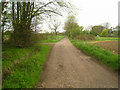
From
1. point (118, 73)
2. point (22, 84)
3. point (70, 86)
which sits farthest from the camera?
point (118, 73)

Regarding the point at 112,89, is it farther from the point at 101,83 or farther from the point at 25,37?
the point at 25,37

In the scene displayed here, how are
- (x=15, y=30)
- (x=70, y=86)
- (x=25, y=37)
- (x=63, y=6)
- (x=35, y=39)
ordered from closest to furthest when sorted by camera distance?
(x=70, y=86), (x=15, y=30), (x=25, y=37), (x=35, y=39), (x=63, y=6)

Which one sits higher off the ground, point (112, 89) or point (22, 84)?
point (22, 84)

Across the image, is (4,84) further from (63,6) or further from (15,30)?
(63,6)

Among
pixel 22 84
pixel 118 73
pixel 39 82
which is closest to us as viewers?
pixel 22 84

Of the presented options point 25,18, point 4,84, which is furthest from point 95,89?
point 25,18

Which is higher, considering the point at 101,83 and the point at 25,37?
the point at 25,37

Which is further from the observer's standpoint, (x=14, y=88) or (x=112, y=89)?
(x=112, y=89)

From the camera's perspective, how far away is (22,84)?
2.62 meters

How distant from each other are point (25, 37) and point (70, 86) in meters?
6.33

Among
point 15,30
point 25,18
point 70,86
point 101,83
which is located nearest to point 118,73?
point 101,83

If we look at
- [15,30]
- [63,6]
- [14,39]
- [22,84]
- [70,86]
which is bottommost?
[70,86]

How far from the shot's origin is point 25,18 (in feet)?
24.4

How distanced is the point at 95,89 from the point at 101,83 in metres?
0.53
